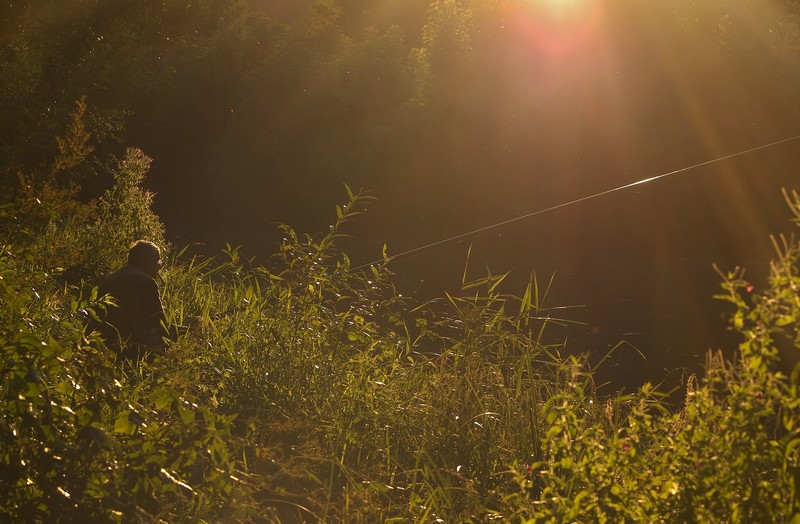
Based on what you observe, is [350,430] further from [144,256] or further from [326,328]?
[144,256]

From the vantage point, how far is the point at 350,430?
14.7ft

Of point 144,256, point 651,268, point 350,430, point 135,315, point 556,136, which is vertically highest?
point 350,430

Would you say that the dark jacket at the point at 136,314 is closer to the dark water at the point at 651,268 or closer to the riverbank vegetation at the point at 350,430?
the riverbank vegetation at the point at 350,430

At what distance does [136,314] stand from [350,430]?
2.44 metres

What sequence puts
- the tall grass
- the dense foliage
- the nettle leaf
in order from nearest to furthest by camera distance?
the tall grass, the dense foliage, the nettle leaf

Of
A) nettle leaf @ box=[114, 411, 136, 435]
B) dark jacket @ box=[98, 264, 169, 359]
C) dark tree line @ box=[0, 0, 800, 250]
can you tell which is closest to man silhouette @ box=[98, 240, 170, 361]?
dark jacket @ box=[98, 264, 169, 359]

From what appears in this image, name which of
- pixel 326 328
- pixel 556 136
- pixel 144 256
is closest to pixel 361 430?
pixel 326 328

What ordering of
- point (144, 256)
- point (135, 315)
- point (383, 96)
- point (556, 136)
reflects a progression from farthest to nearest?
A: 1. point (383, 96)
2. point (556, 136)
3. point (144, 256)
4. point (135, 315)

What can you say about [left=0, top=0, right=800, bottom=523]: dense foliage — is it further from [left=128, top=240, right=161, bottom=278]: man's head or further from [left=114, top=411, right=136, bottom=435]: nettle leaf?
[left=128, top=240, right=161, bottom=278]: man's head

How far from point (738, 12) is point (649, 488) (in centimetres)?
2095

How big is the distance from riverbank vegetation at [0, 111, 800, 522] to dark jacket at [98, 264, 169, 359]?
0.79ft

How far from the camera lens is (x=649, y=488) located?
2711mm

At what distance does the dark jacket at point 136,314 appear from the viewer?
20.7 feet

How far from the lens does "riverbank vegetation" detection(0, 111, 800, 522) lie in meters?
2.48
